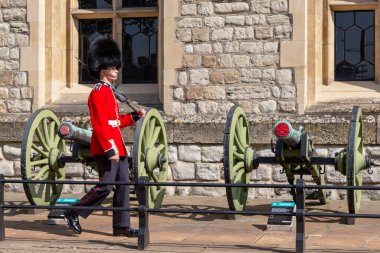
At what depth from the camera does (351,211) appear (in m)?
7.29

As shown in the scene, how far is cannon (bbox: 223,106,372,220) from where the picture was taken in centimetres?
732

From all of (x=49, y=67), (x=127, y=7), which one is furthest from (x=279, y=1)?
(x=49, y=67)

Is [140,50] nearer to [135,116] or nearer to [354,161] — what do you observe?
[135,116]

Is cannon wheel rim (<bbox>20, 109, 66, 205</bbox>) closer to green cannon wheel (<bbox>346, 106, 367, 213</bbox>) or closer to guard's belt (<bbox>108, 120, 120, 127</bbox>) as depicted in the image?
guard's belt (<bbox>108, 120, 120, 127</bbox>)

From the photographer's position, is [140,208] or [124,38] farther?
[124,38]

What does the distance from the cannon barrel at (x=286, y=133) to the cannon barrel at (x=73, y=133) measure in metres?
1.78

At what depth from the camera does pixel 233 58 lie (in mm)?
9711

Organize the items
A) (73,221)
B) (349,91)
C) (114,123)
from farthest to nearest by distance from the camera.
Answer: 1. (349,91)
2. (114,123)
3. (73,221)

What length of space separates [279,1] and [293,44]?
1.64ft

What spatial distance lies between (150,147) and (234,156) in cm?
77

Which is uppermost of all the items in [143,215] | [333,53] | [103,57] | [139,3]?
[139,3]

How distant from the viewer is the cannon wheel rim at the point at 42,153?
313 inches

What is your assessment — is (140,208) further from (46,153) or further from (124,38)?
(124,38)

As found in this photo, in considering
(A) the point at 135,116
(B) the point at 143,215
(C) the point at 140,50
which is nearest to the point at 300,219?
(B) the point at 143,215
